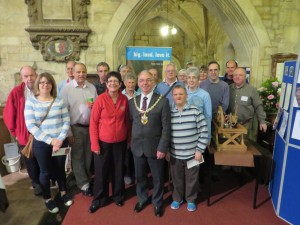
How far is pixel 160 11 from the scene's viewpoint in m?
9.34

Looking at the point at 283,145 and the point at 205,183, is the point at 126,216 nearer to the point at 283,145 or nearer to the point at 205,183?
the point at 205,183

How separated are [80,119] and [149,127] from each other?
2.79 feet

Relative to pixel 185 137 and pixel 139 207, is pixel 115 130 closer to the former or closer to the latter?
pixel 185 137

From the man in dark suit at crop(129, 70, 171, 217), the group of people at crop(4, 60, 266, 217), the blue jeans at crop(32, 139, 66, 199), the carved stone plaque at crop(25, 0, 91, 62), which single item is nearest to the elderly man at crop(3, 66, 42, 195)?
the group of people at crop(4, 60, 266, 217)

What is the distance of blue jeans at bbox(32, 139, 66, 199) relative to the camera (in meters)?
2.28

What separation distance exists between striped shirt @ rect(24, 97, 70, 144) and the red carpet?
0.81m

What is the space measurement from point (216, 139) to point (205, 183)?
800mm

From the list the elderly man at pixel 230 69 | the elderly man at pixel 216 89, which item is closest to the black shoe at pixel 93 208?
the elderly man at pixel 216 89

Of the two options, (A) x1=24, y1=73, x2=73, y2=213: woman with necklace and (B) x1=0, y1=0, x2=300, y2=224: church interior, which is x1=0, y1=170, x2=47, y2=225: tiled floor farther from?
(B) x1=0, y1=0, x2=300, y2=224: church interior

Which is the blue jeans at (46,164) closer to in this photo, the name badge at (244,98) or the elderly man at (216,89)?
the elderly man at (216,89)

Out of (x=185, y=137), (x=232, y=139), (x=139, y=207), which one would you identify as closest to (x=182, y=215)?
(x=139, y=207)

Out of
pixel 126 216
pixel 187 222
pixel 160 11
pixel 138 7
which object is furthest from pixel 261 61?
pixel 160 11

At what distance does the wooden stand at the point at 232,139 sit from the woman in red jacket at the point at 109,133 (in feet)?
3.14

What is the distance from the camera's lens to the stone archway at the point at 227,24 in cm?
415
